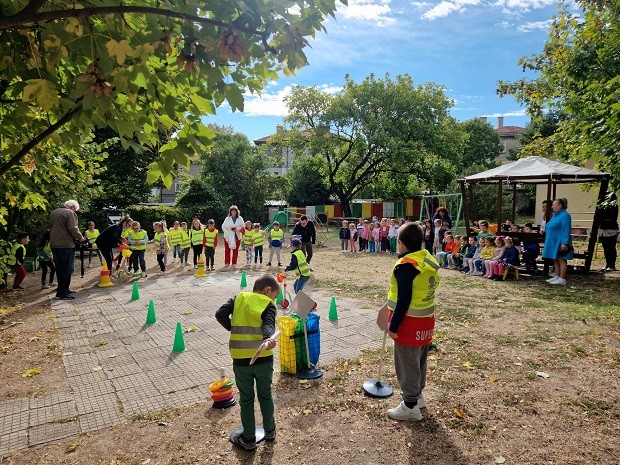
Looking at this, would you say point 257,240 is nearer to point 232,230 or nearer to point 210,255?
point 232,230

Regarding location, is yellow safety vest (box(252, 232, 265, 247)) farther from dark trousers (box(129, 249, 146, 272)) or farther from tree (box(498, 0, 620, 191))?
tree (box(498, 0, 620, 191))

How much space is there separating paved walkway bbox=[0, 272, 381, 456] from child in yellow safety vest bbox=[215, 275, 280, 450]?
120cm

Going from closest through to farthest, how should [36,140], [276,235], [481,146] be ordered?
1. [36,140]
2. [276,235]
3. [481,146]

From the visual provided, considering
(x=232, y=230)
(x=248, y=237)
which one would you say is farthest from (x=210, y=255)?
(x=248, y=237)

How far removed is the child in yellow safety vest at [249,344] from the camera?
3.59 metres

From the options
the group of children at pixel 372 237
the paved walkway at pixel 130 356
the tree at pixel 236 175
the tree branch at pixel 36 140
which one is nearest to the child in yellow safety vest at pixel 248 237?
the paved walkway at pixel 130 356

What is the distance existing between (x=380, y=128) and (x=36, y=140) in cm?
3033

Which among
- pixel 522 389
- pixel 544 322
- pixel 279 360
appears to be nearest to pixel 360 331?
pixel 279 360

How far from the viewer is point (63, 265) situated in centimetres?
923

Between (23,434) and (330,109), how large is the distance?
3116 cm

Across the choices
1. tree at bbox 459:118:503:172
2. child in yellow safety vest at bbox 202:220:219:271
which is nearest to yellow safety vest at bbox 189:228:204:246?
child in yellow safety vest at bbox 202:220:219:271

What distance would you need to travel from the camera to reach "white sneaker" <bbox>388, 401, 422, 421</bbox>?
4.09m

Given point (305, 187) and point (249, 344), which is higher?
point (305, 187)

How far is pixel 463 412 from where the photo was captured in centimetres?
425
